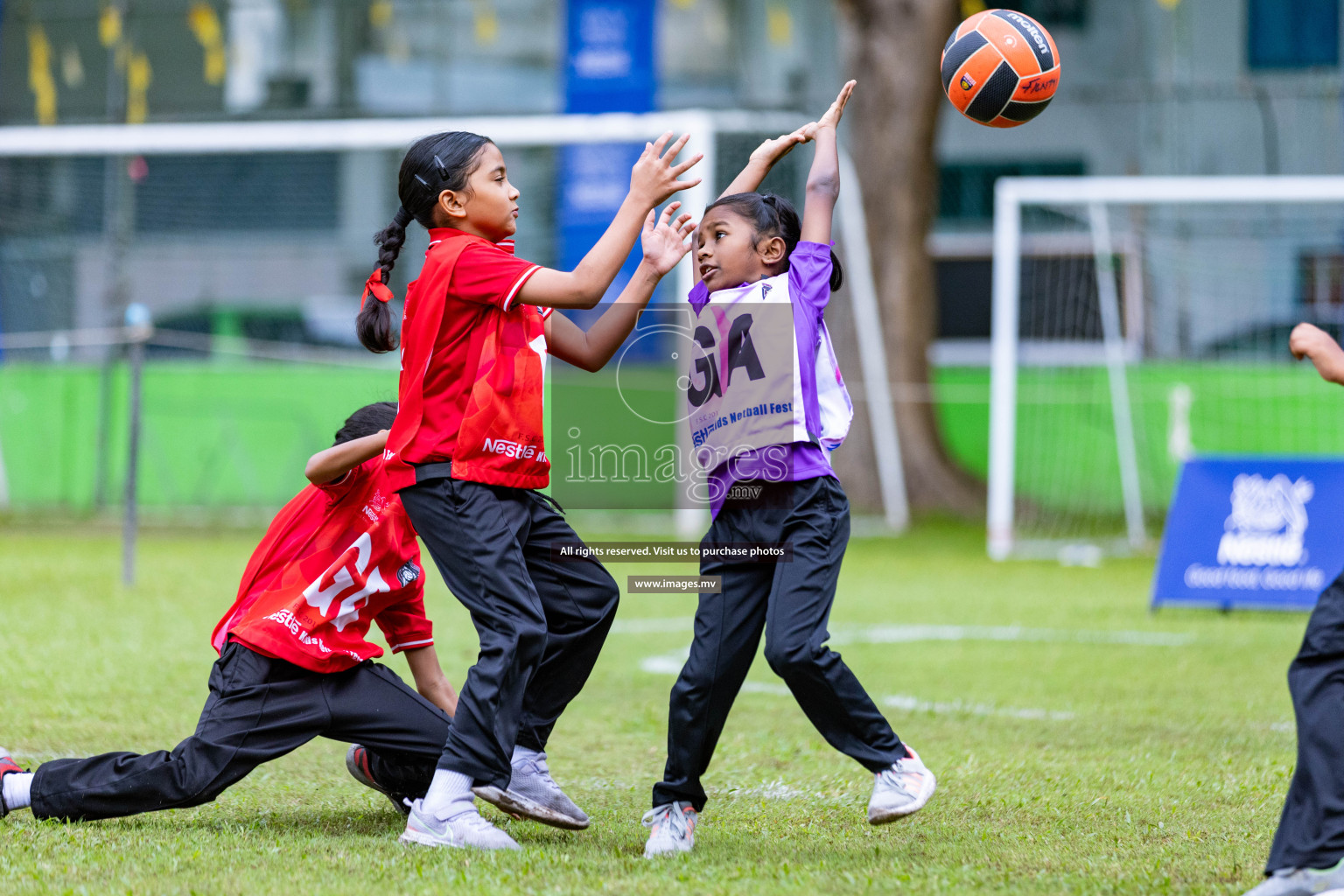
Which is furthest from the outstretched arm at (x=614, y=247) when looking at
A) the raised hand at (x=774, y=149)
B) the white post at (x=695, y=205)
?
the white post at (x=695, y=205)

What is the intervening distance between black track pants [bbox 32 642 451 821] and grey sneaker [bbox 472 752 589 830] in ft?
0.80

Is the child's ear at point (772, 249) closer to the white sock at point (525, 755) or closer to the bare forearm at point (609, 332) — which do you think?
the bare forearm at point (609, 332)

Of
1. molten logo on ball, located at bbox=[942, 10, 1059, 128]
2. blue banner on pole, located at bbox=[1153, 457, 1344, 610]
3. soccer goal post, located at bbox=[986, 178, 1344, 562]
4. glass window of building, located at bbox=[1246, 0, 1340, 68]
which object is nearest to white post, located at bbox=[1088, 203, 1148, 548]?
soccer goal post, located at bbox=[986, 178, 1344, 562]

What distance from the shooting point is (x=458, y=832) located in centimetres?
370

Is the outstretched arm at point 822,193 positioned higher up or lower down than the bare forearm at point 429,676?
higher up

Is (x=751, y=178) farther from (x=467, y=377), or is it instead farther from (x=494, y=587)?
(x=494, y=587)

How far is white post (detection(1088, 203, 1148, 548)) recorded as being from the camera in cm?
1446

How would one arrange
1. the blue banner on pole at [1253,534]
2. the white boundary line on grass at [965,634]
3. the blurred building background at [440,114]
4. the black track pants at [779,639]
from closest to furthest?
the black track pants at [779,639] → the white boundary line on grass at [965,634] → the blue banner on pole at [1253,534] → the blurred building background at [440,114]

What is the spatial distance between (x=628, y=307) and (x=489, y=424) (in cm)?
50

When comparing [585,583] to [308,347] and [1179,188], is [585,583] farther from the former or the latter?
[308,347]

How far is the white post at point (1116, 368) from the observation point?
14.5 metres

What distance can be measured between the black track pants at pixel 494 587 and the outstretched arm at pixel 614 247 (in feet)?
1.77

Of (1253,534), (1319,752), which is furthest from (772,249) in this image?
(1253,534)

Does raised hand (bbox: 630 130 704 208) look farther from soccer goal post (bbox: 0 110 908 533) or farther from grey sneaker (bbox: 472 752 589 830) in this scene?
soccer goal post (bbox: 0 110 908 533)
